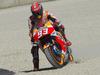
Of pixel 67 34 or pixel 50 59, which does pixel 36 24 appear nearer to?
pixel 50 59

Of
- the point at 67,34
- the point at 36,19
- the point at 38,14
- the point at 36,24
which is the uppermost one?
the point at 38,14

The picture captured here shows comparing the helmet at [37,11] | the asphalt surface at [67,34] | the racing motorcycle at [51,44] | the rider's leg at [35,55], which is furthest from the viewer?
the rider's leg at [35,55]

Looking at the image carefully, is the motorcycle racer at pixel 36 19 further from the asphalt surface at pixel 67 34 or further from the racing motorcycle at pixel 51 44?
the asphalt surface at pixel 67 34

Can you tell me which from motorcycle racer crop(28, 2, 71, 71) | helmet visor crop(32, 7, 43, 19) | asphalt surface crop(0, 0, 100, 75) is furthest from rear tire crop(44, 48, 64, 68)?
helmet visor crop(32, 7, 43, 19)

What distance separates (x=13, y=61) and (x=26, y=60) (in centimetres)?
36

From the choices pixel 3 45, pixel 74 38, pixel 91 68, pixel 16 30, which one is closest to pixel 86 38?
pixel 74 38

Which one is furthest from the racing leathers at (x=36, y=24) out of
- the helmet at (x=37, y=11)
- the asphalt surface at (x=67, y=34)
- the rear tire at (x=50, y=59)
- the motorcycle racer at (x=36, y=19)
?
the asphalt surface at (x=67, y=34)

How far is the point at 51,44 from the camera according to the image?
11531mm

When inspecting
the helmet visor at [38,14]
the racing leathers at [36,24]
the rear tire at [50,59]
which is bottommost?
the rear tire at [50,59]

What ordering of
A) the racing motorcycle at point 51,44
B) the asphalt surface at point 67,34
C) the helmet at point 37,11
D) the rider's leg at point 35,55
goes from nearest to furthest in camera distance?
the asphalt surface at point 67,34
the helmet at point 37,11
the racing motorcycle at point 51,44
the rider's leg at point 35,55

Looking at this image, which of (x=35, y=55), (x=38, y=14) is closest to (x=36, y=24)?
(x=38, y=14)

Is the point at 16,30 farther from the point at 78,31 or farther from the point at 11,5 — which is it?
the point at 11,5

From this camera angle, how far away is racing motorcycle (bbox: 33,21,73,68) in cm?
1148

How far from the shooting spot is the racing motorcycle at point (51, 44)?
1148cm
